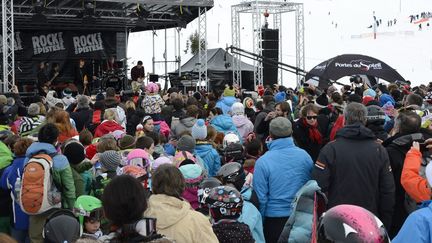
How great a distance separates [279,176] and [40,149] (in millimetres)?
2032

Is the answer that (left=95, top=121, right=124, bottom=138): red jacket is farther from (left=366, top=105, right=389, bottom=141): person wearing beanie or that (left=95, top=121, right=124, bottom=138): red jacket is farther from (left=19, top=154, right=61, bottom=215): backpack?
(left=366, top=105, right=389, bottom=141): person wearing beanie

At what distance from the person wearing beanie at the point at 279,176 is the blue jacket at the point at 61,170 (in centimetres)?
159

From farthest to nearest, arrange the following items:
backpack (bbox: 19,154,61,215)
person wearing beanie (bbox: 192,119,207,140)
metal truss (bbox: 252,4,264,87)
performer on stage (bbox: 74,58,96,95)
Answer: performer on stage (bbox: 74,58,96,95)
metal truss (bbox: 252,4,264,87)
person wearing beanie (bbox: 192,119,207,140)
backpack (bbox: 19,154,61,215)

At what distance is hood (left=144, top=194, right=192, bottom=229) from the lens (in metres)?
2.85

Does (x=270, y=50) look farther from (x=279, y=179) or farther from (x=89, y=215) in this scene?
(x=89, y=215)

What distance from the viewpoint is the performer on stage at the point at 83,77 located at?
832 inches

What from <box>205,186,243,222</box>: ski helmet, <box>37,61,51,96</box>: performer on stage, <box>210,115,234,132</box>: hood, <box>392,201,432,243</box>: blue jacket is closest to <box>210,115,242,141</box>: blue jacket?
<box>210,115,234,132</box>: hood

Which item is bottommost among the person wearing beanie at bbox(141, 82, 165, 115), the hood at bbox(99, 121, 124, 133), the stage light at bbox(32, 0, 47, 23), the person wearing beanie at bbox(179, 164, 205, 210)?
the person wearing beanie at bbox(179, 164, 205, 210)

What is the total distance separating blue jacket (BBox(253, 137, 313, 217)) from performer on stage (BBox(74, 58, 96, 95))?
17.4 metres

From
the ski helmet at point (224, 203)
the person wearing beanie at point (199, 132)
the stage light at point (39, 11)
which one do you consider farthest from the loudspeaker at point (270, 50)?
the ski helmet at point (224, 203)

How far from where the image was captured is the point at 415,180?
3.71 meters

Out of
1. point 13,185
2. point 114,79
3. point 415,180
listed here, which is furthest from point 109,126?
point 114,79

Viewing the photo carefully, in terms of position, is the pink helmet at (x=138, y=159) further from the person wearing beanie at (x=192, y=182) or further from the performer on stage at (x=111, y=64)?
the performer on stage at (x=111, y=64)

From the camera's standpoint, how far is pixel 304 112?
240 inches
